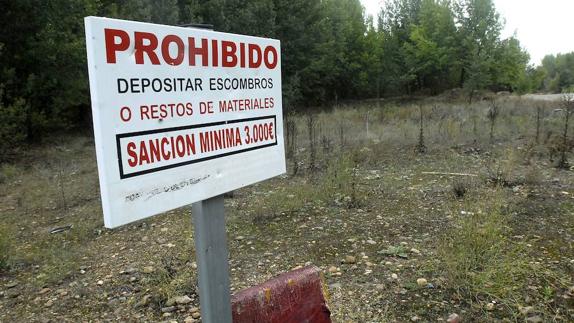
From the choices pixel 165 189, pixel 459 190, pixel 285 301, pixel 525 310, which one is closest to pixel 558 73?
pixel 459 190

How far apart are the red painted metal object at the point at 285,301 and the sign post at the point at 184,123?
16 centimetres

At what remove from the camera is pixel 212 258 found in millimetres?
1366

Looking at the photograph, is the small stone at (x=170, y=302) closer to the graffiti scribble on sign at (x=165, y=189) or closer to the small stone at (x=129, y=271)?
the small stone at (x=129, y=271)

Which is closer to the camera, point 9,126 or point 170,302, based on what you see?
point 170,302

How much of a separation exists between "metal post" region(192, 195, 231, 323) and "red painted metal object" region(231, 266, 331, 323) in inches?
6.8

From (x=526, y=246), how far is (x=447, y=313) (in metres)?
1.34

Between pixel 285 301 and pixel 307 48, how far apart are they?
19.1 meters

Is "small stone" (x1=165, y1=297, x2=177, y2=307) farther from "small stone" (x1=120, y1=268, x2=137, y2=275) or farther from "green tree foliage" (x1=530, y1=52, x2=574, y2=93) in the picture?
"green tree foliage" (x1=530, y1=52, x2=574, y2=93)

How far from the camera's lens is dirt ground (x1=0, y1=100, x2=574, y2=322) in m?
2.85

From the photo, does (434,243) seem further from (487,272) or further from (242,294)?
(242,294)

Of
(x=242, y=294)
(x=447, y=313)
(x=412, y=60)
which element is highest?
(x=412, y=60)

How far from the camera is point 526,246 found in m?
3.51

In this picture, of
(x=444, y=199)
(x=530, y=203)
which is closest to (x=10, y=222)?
(x=444, y=199)

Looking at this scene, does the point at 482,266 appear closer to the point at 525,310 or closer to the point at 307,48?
the point at 525,310
